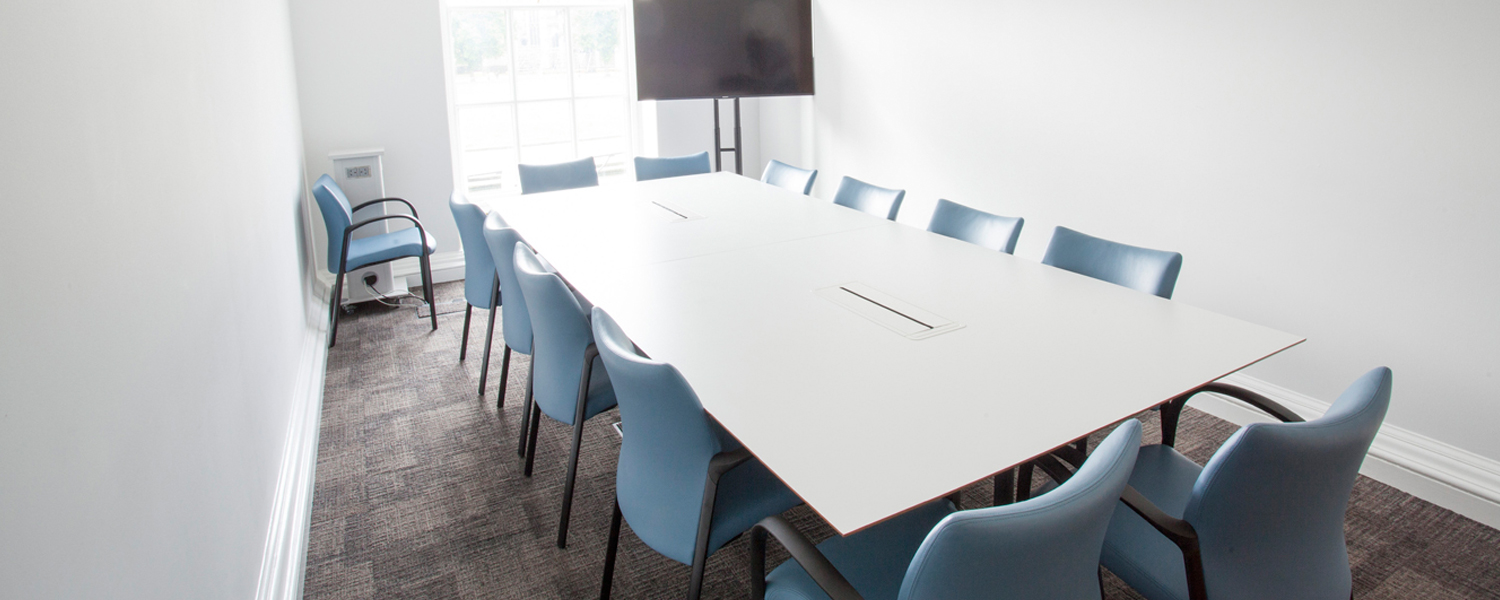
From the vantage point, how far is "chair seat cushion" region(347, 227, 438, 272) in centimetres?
466

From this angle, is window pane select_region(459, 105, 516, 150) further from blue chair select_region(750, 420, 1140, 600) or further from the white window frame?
blue chair select_region(750, 420, 1140, 600)

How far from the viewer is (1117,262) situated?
115 inches

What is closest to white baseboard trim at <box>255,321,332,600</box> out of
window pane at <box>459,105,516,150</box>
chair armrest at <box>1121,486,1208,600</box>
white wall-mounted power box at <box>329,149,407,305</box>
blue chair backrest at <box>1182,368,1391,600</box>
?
white wall-mounted power box at <box>329,149,407,305</box>

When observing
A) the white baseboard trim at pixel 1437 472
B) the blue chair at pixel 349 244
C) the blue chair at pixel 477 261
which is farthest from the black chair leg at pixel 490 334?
the white baseboard trim at pixel 1437 472

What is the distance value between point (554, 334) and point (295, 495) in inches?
42.7

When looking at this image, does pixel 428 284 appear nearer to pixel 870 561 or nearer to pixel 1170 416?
pixel 870 561

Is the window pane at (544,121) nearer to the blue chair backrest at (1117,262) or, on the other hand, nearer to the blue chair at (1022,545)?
the blue chair backrest at (1117,262)

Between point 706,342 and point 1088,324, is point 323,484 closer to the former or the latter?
point 706,342

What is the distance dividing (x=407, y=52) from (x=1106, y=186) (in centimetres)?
434

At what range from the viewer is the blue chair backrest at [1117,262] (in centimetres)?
275

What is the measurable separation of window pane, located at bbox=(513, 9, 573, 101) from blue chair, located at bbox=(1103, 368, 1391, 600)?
5508 mm

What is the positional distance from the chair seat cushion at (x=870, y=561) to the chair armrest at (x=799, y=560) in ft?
0.21

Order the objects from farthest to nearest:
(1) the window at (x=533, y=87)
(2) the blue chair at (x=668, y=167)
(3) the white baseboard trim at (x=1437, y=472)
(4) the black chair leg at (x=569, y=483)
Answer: (1) the window at (x=533, y=87)
(2) the blue chair at (x=668, y=167)
(3) the white baseboard trim at (x=1437, y=472)
(4) the black chair leg at (x=569, y=483)

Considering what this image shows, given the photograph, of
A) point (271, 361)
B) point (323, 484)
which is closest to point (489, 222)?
point (271, 361)
